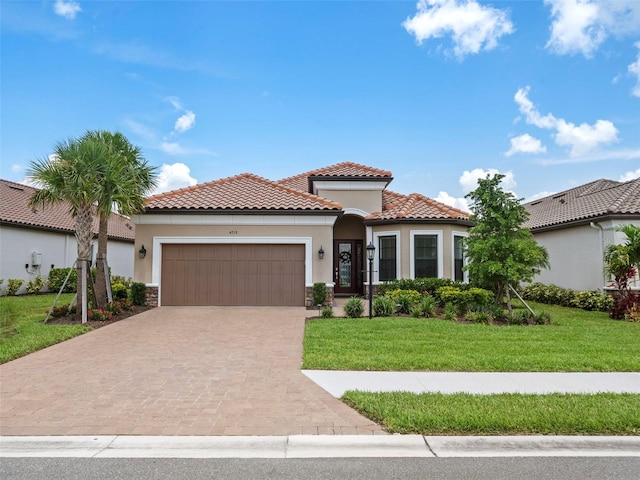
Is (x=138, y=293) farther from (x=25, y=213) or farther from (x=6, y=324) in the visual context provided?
(x=25, y=213)

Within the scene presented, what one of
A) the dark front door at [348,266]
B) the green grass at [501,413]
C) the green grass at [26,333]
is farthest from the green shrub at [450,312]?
the green grass at [26,333]

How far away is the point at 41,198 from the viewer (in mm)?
11938

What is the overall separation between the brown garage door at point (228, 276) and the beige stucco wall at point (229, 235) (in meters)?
0.40

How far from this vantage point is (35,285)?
18984 millimetres

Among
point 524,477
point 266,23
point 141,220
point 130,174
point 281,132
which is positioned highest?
point 266,23

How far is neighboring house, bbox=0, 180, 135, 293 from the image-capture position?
1797 cm

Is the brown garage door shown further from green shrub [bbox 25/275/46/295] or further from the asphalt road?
the asphalt road

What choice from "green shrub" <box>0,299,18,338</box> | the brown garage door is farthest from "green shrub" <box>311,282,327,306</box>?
"green shrub" <box>0,299,18,338</box>

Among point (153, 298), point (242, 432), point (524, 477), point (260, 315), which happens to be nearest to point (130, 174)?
point (153, 298)

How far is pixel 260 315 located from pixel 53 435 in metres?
8.38

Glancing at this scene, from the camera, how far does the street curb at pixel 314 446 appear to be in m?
3.93

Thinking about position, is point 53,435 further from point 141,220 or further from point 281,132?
point 281,132

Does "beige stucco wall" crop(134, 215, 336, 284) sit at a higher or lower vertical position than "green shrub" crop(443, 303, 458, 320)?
higher

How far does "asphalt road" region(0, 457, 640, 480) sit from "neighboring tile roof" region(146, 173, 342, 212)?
11180mm
